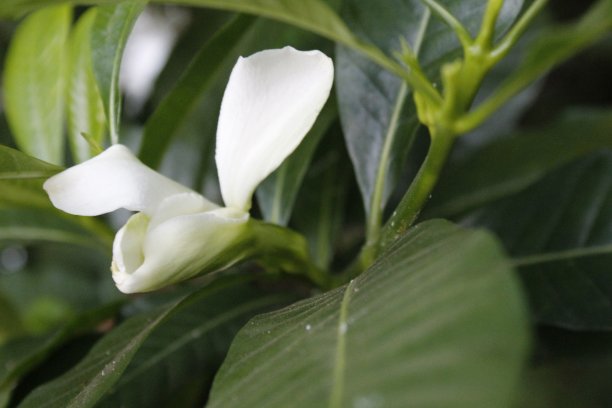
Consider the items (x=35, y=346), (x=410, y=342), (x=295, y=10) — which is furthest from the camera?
(x=35, y=346)

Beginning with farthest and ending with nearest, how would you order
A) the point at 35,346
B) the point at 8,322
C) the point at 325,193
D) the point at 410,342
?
the point at 8,322
the point at 325,193
the point at 35,346
the point at 410,342

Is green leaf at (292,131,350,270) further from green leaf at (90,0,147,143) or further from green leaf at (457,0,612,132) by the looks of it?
green leaf at (457,0,612,132)

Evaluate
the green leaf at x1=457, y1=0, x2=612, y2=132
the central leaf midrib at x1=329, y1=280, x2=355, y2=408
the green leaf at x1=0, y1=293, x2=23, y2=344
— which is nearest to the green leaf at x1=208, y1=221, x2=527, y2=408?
the central leaf midrib at x1=329, y1=280, x2=355, y2=408

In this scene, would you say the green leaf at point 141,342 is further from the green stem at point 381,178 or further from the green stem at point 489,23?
the green stem at point 489,23

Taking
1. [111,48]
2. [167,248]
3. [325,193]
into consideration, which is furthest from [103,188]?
[325,193]

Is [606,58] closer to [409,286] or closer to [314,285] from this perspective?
[314,285]

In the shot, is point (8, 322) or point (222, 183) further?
point (8, 322)

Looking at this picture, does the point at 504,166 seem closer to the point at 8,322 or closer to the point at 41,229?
the point at 41,229
